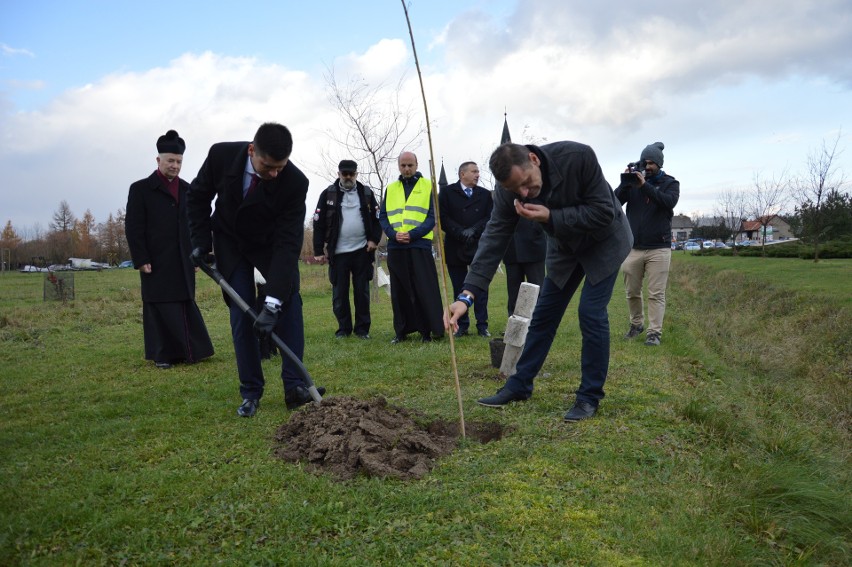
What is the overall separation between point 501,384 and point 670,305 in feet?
34.0

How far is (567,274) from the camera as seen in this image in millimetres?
4785

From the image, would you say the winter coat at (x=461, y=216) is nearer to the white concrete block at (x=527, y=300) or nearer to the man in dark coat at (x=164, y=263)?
the white concrete block at (x=527, y=300)

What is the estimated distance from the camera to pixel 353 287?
28.7 ft

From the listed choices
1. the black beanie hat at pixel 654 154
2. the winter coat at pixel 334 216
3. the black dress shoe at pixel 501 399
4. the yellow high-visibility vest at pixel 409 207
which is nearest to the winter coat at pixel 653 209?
the black beanie hat at pixel 654 154

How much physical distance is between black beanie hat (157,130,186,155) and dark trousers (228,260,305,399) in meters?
2.63

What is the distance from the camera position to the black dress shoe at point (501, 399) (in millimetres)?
4934

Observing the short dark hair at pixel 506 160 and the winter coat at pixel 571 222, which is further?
the winter coat at pixel 571 222

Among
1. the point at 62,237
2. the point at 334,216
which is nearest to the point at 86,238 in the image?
the point at 62,237

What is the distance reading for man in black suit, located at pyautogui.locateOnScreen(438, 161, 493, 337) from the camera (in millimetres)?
8672

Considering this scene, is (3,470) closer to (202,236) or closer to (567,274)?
(202,236)

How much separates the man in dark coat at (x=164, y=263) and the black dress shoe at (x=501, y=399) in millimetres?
3646

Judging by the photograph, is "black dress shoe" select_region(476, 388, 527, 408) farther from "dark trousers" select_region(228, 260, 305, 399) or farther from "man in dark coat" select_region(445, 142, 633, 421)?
"dark trousers" select_region(228, 260, 305, 399)

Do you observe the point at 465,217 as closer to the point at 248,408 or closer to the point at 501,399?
the point at 501,399

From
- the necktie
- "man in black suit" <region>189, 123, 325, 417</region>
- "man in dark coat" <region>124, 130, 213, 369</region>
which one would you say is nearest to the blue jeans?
"man in black suit" <region>189, 123, 325, 417</region>
